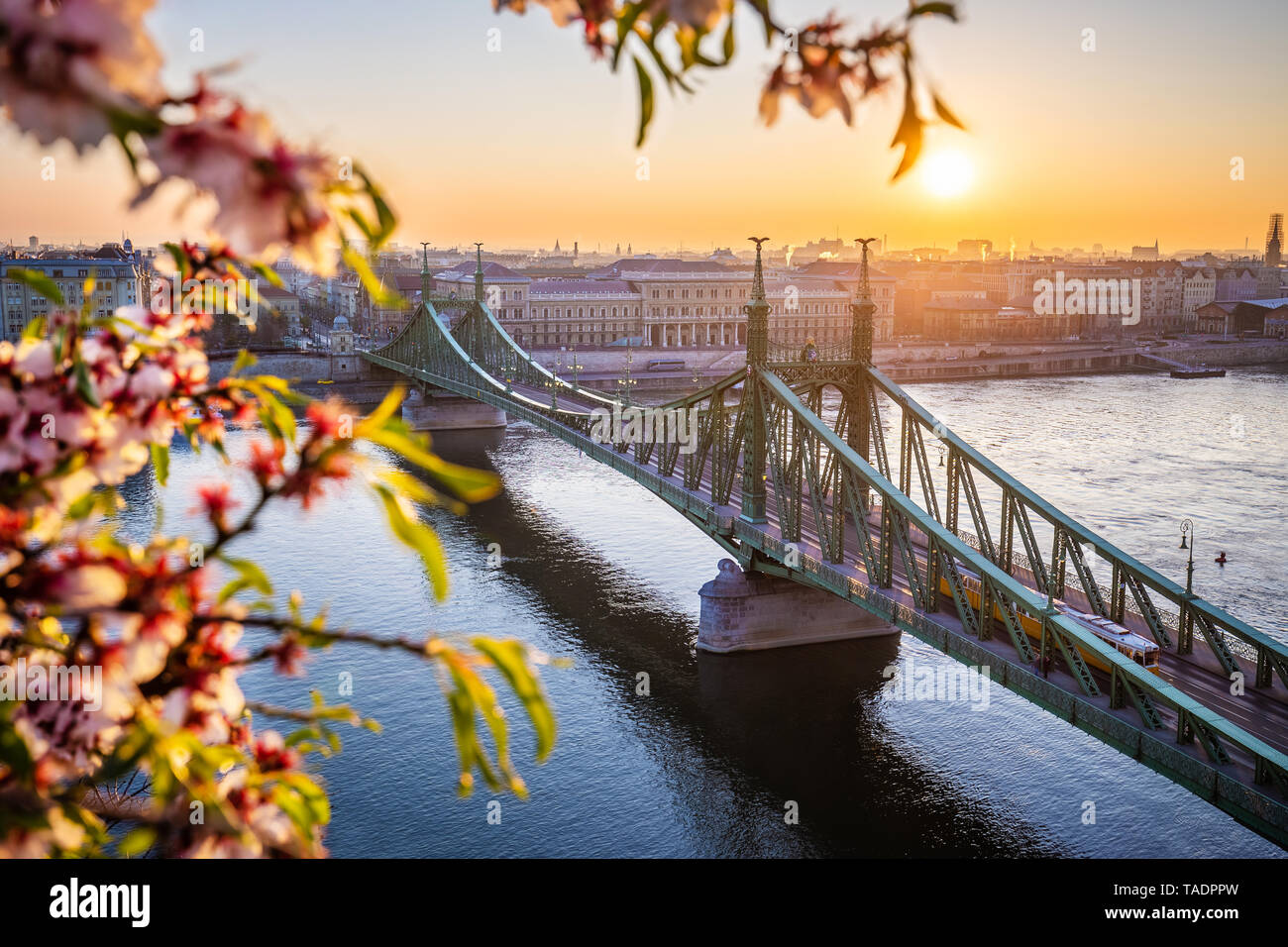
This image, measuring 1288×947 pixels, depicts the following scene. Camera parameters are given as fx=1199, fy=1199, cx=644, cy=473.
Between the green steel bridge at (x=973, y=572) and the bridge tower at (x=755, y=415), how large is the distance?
49 mm

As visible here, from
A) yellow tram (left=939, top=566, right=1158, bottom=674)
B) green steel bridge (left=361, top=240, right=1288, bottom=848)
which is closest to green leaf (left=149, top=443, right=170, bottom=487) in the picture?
green steel bridge (left=361, top=240, right=1288, bottom=848)

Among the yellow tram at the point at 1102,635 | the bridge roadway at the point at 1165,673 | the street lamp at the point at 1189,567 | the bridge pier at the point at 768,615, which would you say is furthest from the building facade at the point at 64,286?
the yellow tram at the point at 1102,635

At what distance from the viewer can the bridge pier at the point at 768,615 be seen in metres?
27.2

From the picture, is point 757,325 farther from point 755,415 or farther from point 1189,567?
point 1189,567

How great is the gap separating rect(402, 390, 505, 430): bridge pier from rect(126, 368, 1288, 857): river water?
22.7 m

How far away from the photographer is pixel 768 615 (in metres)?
27.6

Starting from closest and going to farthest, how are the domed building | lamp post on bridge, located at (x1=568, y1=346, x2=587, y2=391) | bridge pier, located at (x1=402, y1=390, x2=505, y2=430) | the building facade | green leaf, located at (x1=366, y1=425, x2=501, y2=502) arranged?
green leaf, located at (x1=366, y1=425, x2=501, y2=502) < lamp post on bridge, located at (x1=568, y1=346, x2=587, y2=391) < bridge pier, located at (x1=402, y1=390, x2=505, y2=430) < the building facade < the domed building

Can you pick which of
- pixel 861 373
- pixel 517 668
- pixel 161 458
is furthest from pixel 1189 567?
pixel 517 668

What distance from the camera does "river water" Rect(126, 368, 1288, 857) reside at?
19.2 metres

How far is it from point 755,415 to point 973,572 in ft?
23.3

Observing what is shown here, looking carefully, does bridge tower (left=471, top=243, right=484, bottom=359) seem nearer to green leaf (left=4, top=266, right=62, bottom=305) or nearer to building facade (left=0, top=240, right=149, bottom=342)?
building facade (left=0, top=240, right=149, bottom=342)

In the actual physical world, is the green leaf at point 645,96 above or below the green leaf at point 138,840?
above

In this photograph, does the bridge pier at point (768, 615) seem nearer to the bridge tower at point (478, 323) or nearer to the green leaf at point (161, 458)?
the green leaf at point (161, 458)

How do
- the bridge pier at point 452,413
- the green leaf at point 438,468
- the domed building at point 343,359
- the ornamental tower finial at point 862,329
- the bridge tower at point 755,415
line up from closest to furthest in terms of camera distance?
the green leaf at point 438,468, the bridge tower at point 755,415, the ornamental tower finial at point 862,329, the bridge pier at point 452,413, the domed building at point 343,359
